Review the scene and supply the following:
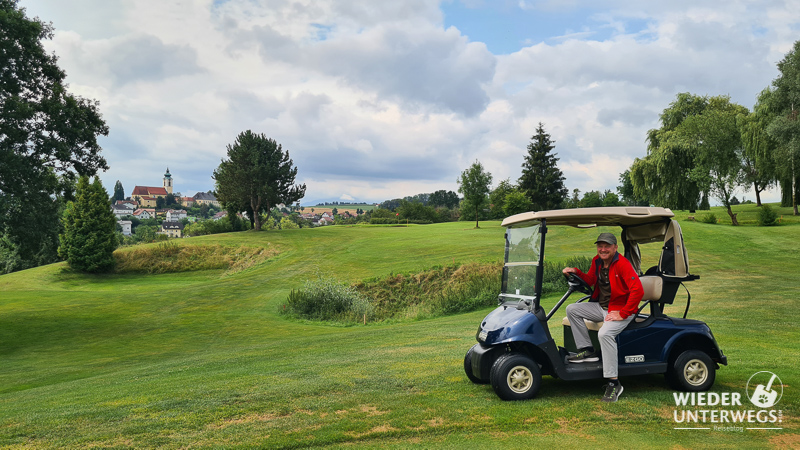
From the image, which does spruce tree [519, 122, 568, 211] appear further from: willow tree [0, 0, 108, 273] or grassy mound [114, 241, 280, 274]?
willow tree [0, 0, 108, 273]

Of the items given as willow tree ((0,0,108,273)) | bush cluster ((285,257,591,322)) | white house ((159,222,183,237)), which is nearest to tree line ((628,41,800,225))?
bush cluster ((285,257,591,322))

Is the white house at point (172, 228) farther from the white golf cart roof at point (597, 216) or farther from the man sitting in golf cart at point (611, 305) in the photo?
the man sitting in golf cart at point (611, 305)

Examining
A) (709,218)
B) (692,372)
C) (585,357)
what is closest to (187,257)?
(585,357)

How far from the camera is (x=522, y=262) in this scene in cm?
701

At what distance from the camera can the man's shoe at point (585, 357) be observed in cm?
670

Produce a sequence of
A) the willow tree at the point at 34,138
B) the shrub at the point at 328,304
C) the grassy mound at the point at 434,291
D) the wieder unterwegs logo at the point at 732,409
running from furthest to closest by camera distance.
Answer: the shrub at the point at 328,304, the grassy mound at the point at 434,291, the willow tree at the point at 34,138, the wieder unterwegs logo at the point at 732,409

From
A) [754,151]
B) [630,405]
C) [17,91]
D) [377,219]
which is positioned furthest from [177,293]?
[377,219]

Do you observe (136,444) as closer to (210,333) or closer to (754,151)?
(210,333)

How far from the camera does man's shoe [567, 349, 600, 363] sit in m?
6.70

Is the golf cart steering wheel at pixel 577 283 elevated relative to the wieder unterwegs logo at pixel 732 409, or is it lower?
elevated

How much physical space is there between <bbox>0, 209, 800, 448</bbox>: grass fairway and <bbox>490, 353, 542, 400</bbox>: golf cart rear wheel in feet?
0.64

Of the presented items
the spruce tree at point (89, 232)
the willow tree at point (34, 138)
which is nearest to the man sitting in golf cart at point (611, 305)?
the willow tree at point (34, 138)

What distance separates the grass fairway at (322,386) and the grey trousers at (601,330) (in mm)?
516

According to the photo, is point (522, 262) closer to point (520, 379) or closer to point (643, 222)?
point (520, 379)
